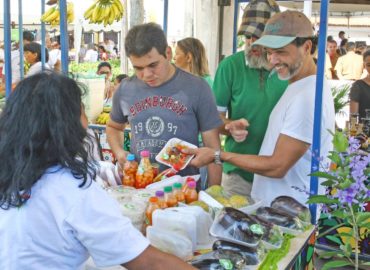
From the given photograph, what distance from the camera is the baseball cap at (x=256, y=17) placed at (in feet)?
9.48

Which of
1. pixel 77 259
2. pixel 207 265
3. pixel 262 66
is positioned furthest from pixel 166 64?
pixel 77 259

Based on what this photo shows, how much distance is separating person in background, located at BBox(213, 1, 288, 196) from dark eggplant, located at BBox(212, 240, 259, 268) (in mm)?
1079

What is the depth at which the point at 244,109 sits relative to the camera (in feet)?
9.35

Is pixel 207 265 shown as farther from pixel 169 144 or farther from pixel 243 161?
pixel 169 144

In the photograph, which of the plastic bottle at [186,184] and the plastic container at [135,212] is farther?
the plastic bottle at [186,184]

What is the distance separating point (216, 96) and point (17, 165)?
72.4 inches

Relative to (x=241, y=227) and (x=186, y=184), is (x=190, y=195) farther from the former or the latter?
(x=241, y=227)

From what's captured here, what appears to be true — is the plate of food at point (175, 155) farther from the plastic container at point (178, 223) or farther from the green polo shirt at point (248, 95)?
the plastic container at point (178, 223)

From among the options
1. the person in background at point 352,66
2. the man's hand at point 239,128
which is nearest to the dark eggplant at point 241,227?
the man's hand at point 239,128

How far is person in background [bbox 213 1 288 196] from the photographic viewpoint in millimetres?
2799

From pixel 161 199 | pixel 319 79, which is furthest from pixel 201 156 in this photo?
pixel 319 79

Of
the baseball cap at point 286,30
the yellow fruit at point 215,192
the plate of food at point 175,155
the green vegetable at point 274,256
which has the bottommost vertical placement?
the green vegetable at point 274,256

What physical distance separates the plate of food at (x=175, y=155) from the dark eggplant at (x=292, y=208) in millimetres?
529

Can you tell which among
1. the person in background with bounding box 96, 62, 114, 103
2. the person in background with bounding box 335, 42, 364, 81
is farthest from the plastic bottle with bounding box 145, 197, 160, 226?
the person in background with bounding box 335, 42, 364, 81
